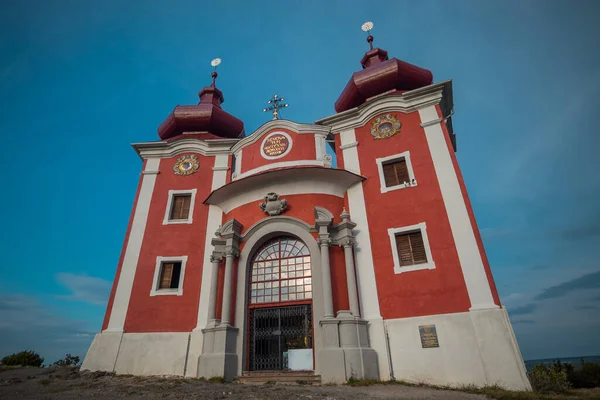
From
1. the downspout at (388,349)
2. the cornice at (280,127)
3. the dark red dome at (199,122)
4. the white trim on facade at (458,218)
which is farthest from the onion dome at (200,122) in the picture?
the downspout at (388,349)

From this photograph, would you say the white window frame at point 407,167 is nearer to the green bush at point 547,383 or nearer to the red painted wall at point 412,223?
the red painted wall at point 412,223

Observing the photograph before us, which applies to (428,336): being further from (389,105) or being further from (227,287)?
(389,105)

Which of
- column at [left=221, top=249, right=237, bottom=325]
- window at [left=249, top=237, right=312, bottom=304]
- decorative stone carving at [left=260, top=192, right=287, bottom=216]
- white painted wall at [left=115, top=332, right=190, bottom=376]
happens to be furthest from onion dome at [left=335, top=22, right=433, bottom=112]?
white painted wall at [left=115, top=332, right=190, bottom=376]

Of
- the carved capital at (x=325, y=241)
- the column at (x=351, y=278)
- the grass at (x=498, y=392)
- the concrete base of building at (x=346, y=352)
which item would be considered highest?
the carved capital at (x=325, y=241)

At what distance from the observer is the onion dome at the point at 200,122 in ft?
61.0

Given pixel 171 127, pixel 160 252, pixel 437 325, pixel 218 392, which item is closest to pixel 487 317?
pixel 437 325

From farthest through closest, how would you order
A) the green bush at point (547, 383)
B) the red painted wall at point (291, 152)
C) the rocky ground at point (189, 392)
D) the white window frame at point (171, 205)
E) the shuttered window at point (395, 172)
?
the white window frame at point (171, 205) → the red painted wall at point (291, 152) → the shuttered window at point (395, 172) → the green bush at point (547, 383) → the rocky ground at point (189, 392)

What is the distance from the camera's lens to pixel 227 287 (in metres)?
12.6

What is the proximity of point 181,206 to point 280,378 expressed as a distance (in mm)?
9363

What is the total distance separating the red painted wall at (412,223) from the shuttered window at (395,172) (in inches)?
14.7

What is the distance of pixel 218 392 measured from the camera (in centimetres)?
775

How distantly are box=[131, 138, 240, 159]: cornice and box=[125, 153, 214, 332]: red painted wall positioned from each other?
382 mm

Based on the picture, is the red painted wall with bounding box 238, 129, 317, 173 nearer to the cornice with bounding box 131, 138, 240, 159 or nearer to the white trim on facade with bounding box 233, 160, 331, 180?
the white trim on facade with bounding box 233, 160, 331, 180

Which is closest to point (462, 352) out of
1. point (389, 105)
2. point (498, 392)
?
point (498, 392)
